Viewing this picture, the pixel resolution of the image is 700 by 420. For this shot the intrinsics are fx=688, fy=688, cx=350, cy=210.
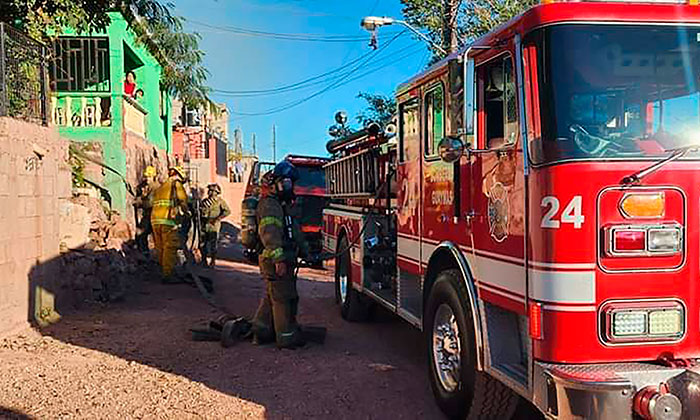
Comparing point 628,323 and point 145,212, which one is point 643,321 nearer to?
point 628,323

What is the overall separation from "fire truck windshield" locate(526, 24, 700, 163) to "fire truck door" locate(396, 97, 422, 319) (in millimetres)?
2325

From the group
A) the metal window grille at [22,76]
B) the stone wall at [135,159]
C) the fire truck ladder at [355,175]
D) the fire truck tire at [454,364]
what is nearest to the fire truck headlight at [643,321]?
the fire truck tire at [454,364]

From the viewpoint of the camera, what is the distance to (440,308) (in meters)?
5.28

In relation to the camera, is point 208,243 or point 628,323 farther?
point 208,243

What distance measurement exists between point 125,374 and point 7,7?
6.10 metres

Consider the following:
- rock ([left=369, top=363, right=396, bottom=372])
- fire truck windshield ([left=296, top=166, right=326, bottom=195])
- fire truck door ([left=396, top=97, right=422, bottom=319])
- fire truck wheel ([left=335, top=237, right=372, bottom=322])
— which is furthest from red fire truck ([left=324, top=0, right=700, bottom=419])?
fire truck windshield ([left=296, top=166, right=326, bottom=195])

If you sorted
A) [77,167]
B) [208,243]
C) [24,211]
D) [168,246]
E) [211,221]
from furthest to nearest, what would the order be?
[208,243]
[211,221]
[77,167]
[168,246]
[24,211]

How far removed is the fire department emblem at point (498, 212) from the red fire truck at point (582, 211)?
0.06 feet

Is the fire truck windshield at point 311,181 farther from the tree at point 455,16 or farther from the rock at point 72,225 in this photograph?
the rock at point 72,225

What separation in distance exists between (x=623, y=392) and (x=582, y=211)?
93cm

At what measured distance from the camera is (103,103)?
48.6ft

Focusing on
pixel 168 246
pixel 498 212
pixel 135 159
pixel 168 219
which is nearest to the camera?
pixel 498 212

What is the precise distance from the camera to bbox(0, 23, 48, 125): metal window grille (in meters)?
8.32

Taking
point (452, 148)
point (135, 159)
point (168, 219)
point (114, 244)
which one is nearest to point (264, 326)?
point (452, 148)
